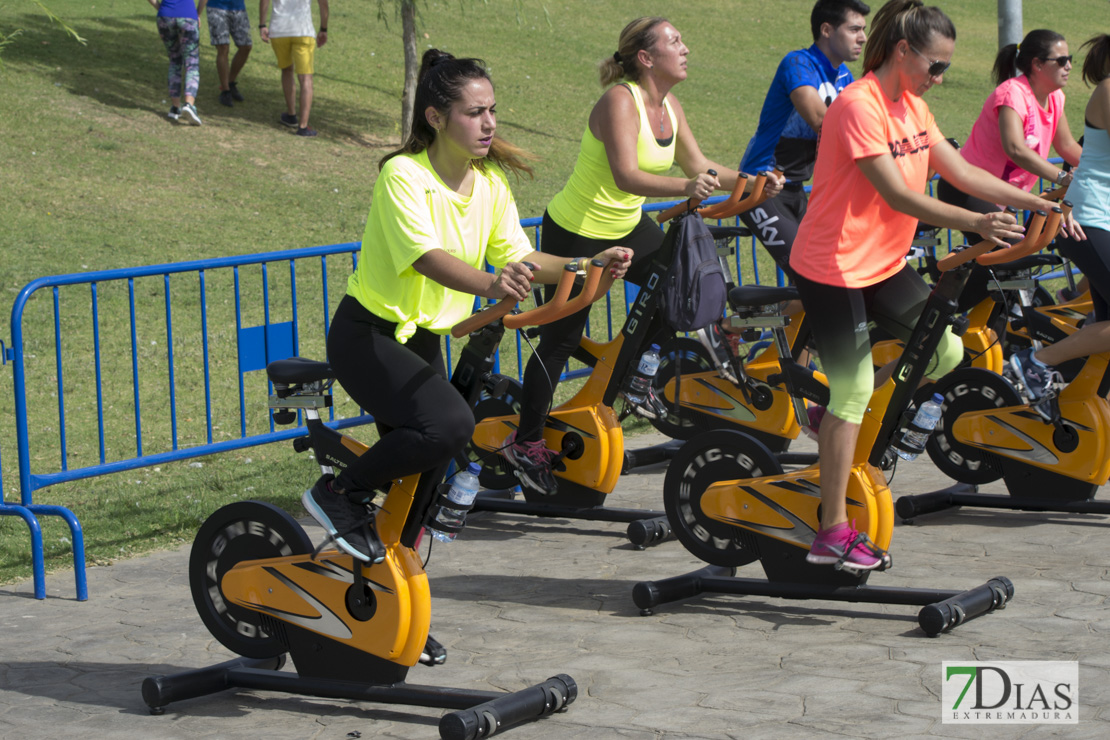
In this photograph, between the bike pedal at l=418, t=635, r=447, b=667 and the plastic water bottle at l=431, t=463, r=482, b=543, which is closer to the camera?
the plastic water bottle at l=431, t=463, r=482, b=543

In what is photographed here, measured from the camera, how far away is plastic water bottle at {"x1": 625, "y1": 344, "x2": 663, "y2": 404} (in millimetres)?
6383

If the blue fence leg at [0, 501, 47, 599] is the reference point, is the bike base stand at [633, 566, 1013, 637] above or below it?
above

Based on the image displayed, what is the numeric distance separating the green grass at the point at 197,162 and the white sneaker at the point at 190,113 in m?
0.12

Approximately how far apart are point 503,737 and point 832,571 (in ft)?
5.17

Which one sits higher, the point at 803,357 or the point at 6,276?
the point at 803,357

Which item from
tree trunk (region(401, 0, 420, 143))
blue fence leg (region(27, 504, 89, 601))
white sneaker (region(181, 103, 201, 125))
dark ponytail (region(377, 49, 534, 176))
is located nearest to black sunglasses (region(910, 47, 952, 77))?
dark ponytail (region(377, 49, 534, 176))

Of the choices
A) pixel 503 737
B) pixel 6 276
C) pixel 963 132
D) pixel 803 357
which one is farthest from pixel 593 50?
pixel 503 737

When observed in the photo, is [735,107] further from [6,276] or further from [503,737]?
[503,737]

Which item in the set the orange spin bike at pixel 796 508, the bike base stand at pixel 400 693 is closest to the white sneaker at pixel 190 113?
the orange spin bike at pixel 796 508

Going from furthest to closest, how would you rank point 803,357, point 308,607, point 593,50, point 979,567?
point 593,50
point 803,357
point 979,567
point 308,607

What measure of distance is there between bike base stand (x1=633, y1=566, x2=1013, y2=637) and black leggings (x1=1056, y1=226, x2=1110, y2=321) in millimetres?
1635

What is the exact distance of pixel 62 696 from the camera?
14.3 ft

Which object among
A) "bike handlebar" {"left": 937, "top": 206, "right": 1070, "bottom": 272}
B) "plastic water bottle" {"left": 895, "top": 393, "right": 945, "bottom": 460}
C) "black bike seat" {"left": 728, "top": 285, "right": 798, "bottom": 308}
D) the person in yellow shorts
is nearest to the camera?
"bike handlebar" {"left": 937, "top": 206, "right": 1070, "bottom": 272}

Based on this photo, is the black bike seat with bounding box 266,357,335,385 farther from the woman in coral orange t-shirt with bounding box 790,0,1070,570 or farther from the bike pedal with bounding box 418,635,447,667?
the woman in coral orange t-shirt with bounding box 790,0,1070,570
